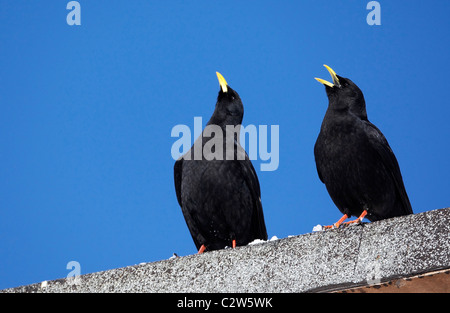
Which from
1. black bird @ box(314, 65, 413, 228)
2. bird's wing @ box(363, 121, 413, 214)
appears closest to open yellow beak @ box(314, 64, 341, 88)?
black bird @ box(314, 65, 413, 228)

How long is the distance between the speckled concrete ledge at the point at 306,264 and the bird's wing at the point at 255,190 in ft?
8.25

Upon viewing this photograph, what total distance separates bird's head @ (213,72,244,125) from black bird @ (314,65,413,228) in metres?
1.15

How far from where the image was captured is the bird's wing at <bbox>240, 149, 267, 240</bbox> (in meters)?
7.40

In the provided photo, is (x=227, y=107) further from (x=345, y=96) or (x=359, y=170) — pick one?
(x=359, y=170)

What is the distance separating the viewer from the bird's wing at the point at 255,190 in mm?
7397

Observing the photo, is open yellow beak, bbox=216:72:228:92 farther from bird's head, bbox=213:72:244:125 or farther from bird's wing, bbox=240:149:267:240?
bird's wing, bbox=240:149:267:240

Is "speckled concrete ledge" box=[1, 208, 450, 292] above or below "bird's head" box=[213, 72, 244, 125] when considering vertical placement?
below

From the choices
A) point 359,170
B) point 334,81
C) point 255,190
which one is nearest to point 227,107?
point 255,190

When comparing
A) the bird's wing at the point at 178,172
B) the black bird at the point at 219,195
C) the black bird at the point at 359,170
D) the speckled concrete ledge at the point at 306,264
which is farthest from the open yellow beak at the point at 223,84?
the speckled concrete ledge at the point at 306,264

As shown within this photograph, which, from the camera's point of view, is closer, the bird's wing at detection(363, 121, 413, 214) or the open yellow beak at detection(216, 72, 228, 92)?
the bird's wing at detection(363, 121, 413, 214)

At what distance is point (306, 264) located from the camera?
14.7 ft

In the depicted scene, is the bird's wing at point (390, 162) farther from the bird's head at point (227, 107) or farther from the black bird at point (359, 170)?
the bird's head at point (227, 107)
